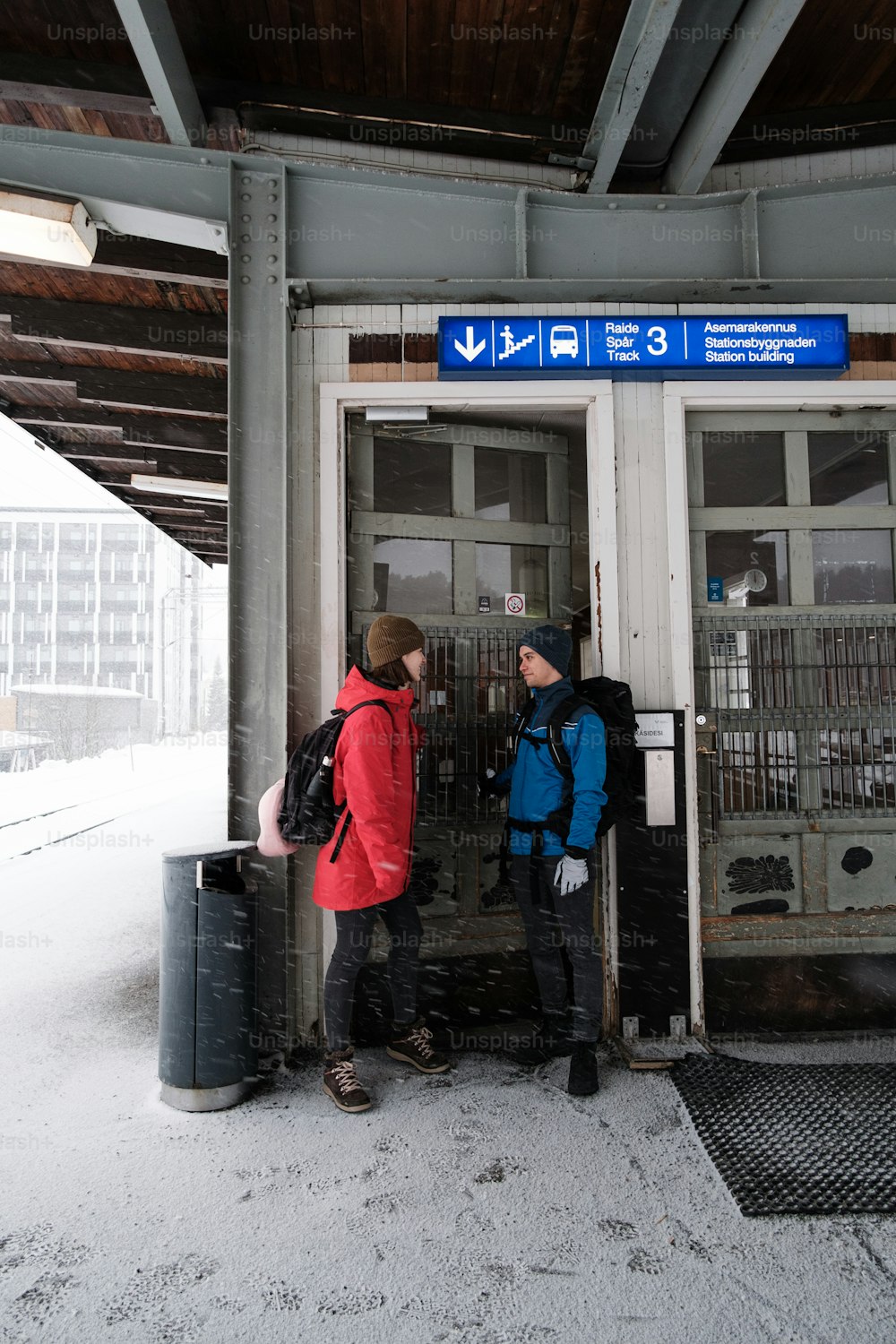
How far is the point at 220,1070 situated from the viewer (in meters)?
3.14

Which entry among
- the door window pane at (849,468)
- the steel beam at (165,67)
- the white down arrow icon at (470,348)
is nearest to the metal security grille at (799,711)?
the door window pane at (849,468)

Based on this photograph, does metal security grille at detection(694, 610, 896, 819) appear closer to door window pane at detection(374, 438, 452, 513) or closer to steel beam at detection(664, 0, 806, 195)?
door window pane at detection(374, 438, 452, 513)

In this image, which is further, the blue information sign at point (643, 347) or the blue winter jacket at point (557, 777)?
the blue information sign at point (643, 347)

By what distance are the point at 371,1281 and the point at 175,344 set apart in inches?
214

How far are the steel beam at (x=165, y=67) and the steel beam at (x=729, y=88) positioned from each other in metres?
2.47

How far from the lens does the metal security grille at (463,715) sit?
4059mm

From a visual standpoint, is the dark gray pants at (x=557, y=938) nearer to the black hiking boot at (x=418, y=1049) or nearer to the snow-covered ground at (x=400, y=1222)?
the snow-covered ground at (x=400, y=1222)

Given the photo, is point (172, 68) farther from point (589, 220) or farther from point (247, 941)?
point (247, 941)

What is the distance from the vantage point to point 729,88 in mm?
3441

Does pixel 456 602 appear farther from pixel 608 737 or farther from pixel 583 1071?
pixel 583 1071

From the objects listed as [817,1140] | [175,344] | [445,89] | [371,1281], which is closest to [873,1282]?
[817,1140]

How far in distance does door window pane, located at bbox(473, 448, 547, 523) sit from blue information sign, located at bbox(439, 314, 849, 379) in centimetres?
58

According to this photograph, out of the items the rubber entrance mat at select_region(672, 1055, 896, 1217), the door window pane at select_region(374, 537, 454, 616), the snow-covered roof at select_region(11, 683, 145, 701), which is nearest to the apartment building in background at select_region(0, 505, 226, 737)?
the snow-covered roof at select_region(11, 683, 145, 701)

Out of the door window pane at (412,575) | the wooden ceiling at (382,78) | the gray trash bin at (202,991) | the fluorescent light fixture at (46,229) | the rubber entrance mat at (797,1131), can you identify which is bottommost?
the rubber entrance mat at (797,1131)
